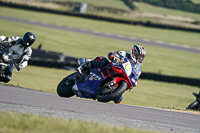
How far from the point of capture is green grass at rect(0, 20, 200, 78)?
22989mm

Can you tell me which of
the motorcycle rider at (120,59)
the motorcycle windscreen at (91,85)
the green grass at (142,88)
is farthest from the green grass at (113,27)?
the motorcycle windscreen at (91,85)

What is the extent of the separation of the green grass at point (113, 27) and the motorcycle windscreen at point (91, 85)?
→ 26461mm

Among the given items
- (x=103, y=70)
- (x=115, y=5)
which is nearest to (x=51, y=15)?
(x=115, y=5)

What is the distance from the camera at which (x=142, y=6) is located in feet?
174

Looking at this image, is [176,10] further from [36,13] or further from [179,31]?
[36,13]

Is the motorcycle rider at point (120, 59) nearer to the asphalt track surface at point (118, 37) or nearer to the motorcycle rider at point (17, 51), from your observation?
the motorcycle rider at point (17, 51)

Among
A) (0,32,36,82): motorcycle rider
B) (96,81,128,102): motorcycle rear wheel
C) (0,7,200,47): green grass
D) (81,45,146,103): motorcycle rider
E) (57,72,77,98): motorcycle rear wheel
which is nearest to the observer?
(96,81,128,102): motorcycle rear wheel

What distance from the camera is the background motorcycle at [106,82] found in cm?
777

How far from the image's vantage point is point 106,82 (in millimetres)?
8164

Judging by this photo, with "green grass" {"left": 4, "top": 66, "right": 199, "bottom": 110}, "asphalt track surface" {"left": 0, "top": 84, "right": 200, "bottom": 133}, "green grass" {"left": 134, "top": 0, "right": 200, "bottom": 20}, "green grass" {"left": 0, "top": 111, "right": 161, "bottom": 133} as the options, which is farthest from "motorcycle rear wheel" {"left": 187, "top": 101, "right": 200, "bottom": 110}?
"green grass" {"left": 134, "top": 0, "right": 200, "bottom": 20}

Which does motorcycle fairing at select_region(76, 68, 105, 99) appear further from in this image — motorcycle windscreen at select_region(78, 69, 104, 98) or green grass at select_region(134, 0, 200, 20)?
green grass at select_region(134, 0, 200, 20)

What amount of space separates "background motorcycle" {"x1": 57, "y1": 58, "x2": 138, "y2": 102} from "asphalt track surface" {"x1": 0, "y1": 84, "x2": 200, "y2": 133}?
13.6 inches

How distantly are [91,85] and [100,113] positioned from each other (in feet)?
5.83

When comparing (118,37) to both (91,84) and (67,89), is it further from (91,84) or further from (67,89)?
(91,84)
